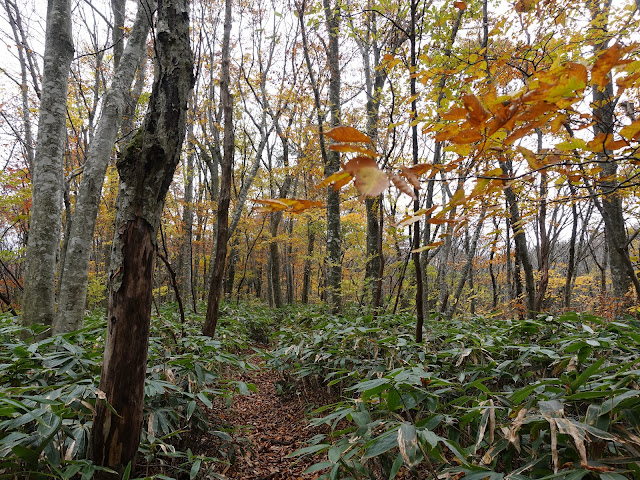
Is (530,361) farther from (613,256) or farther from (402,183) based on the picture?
(613,256)

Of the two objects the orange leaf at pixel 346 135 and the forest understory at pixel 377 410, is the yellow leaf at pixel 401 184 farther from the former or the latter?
the forest understory at pixel 377 410

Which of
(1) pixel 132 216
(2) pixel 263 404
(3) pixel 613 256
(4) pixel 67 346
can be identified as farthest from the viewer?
(3) pixel 613 256

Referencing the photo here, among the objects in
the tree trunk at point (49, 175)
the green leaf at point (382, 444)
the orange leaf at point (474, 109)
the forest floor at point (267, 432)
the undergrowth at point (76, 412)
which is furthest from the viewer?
the tree trunk at point (49, 175)

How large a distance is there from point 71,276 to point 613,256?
8485 millimetres

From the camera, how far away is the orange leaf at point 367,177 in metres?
0.62

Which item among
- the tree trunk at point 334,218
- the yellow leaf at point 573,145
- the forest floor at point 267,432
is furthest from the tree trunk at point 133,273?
the tree trunk at point 334,218

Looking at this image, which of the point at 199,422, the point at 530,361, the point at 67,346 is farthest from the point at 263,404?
the point at 530,361

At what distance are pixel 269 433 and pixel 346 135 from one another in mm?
3950

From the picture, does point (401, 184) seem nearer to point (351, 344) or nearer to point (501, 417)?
point (501, 417)

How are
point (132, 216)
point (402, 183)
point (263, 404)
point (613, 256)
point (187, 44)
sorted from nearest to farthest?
point (402, 183) < point (132, 216) < point (187, 44) < point (263, 404) < point (613, 256)

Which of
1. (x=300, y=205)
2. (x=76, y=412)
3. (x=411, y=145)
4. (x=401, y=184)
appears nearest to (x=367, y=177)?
(x=401, y=184)

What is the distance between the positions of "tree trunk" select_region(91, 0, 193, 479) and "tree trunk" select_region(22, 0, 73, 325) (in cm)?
266

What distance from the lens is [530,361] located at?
259 cm

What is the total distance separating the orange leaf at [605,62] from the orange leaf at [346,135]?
2.90ft
